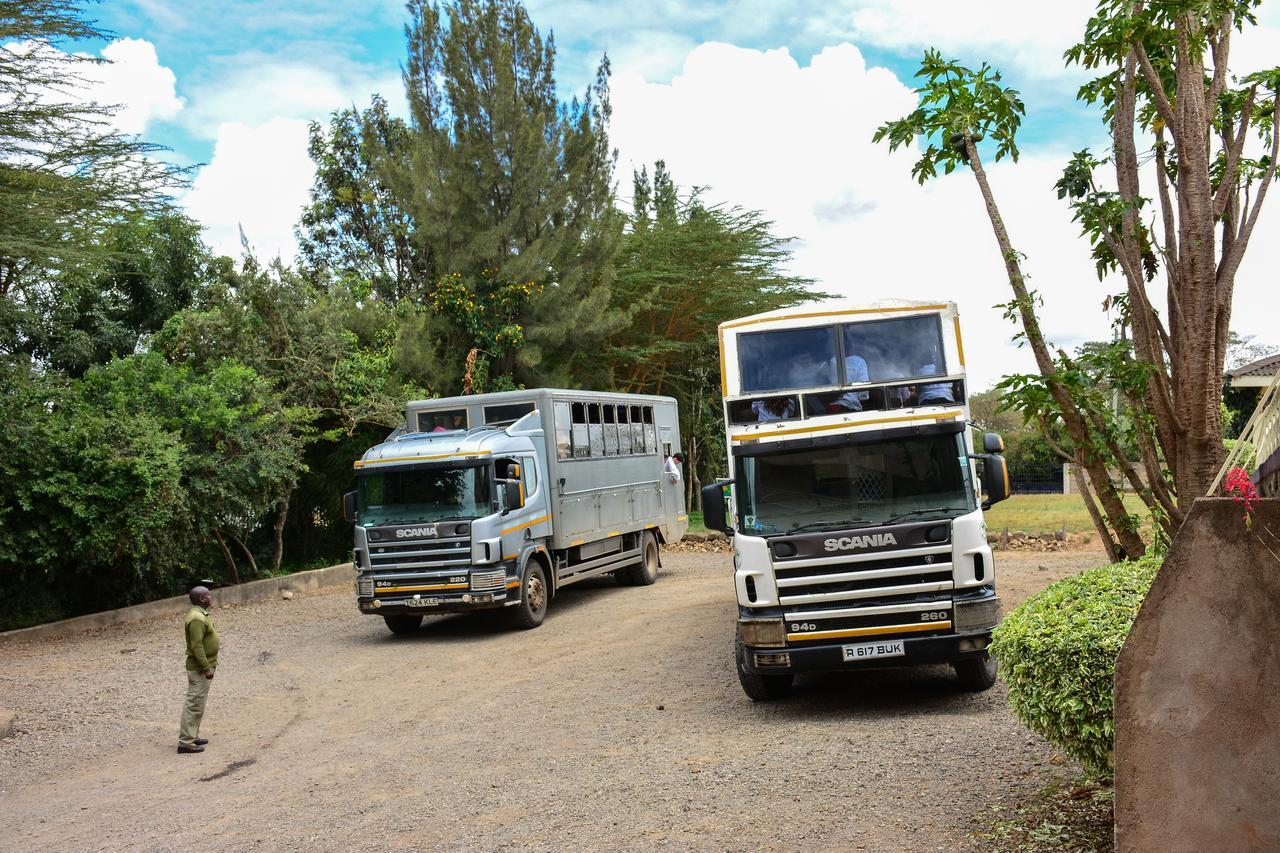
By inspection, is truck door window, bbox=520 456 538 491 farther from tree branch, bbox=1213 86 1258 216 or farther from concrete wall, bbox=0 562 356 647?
tree branch, bbox=1213 86 1258 216

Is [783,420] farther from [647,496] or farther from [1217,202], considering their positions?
[647,496]

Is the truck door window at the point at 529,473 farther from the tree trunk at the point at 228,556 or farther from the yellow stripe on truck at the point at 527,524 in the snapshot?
the tree trunk at the point at 228,556

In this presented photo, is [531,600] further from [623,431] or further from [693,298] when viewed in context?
[693,298]

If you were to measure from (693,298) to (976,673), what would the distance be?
23.5 meters

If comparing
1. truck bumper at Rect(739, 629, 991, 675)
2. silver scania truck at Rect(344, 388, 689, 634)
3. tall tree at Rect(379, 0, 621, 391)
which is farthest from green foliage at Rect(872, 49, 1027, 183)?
tall tree at Rect(379, 0, 621, 391)

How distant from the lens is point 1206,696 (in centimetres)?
452

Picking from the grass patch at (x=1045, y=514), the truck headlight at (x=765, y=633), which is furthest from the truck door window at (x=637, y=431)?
the truck headlight at (x=765, y=633)

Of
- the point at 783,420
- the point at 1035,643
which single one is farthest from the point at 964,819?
the point at 783,420

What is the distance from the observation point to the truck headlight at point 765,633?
9.04 meters

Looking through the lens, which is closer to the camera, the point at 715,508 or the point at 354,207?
the point at 715,508

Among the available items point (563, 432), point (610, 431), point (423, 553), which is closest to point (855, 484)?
point (423, 553)

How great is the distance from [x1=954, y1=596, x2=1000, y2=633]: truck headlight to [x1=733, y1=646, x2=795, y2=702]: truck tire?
1.59m

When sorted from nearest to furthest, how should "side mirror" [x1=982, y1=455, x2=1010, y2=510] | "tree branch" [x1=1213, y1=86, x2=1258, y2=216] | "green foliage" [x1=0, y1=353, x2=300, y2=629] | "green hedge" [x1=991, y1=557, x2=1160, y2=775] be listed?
"green hedge" [x1=991, y1=557, x2=1160, y2=775], "tree branch" [x1=1213, y1=86, x2=1258, y2=216], "side mirror" [x1=982, y1=455, x2=1010, y2=510], "green foliage" [x1=0, y1=353, x2=300, y2=629]

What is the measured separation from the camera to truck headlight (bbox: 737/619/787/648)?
356 inches
